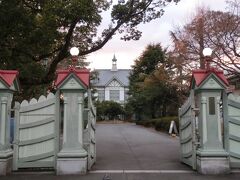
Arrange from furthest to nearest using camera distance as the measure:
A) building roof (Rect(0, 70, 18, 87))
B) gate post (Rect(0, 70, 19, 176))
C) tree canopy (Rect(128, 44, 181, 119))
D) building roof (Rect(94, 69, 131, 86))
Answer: building roof (Rect(94, 69, 131, 86))
tree canopy (Rect(128, 44, 181, 119))
building roof (Rect(0, 70, 18, 87))
gate post (Rect(0, 70, 19, 176))

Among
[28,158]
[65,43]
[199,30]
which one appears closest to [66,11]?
[65,43]

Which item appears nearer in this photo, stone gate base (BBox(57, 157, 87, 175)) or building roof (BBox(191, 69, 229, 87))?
stone gate base (BBox(57, 157, 87, 175))

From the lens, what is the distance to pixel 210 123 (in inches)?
431

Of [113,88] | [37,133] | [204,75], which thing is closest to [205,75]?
[204,75]

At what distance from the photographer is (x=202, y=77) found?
11.1 m

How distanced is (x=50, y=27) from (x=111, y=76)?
Result: 7399cm

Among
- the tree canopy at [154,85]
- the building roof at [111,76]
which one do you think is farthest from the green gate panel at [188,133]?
the building roof at [111,76]

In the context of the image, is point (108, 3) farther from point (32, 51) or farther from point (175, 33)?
point (175, 33)

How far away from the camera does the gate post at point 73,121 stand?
35.2ft

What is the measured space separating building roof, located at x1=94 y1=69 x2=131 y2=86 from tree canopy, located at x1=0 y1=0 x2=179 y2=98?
217 feet

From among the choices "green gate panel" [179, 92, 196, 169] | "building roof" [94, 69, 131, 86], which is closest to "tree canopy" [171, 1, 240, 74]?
"green gate panel" [179, 92, 196, 169]

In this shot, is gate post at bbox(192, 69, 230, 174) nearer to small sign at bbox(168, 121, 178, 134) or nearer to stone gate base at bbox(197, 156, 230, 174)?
stone gate base at bbox(197, 156, 230, 174)

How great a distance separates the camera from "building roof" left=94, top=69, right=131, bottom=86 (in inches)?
3565

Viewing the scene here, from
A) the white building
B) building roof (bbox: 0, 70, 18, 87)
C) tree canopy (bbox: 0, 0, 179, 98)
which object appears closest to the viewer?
building roof (bbox: 0, 70, 18, 87)
